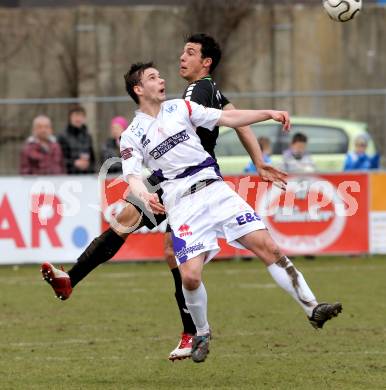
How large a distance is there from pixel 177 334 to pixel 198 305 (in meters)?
1.81

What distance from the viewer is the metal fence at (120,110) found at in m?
16.8

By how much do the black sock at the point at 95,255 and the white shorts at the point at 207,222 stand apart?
812 millimetres

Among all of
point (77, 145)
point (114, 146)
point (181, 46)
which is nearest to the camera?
point (114, 146)

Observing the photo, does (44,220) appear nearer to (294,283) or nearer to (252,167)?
(252,167)

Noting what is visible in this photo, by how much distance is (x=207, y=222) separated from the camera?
303 inches

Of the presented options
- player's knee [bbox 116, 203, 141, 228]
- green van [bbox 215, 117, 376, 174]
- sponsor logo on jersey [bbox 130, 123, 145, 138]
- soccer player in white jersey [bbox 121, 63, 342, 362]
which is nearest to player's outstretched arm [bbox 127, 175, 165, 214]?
soccer player in white jersey [bbox 121, 63, 342, 362]

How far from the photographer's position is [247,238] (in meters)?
7.65


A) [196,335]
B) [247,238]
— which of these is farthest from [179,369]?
[247,238]

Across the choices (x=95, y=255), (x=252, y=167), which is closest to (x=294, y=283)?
(x=95, y=255)

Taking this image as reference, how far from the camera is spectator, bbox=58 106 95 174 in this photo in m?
15.8

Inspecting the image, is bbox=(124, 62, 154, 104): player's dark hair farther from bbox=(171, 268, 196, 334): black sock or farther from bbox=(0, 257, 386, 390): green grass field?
bbox=(0, 257, 386, 390): green grass field

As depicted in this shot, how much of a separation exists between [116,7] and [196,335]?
16.2 meters

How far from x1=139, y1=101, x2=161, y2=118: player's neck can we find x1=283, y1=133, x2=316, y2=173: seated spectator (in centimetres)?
775

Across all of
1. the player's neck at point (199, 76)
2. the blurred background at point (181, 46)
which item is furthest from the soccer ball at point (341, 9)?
the blurred background at point (181, 46)
